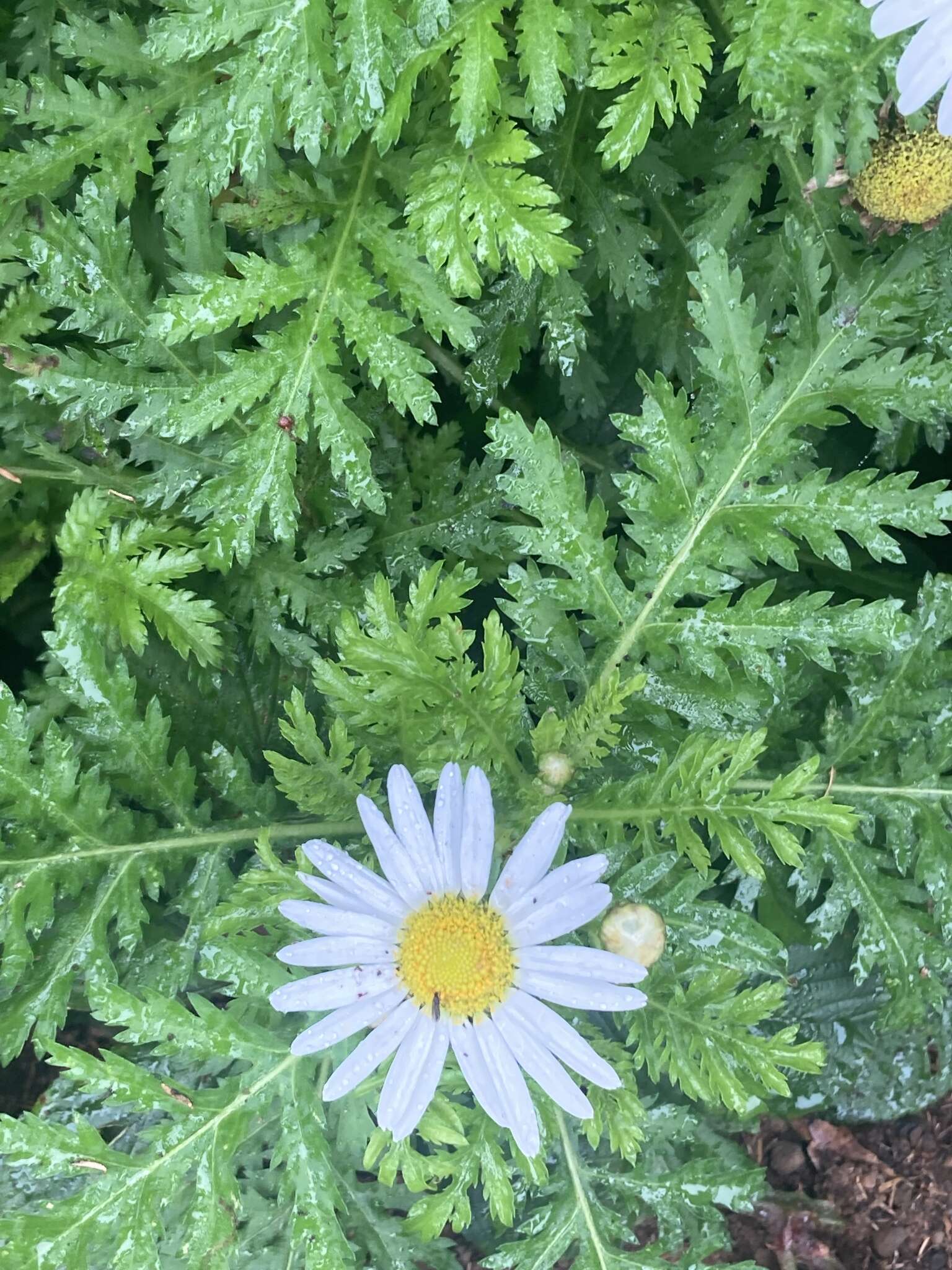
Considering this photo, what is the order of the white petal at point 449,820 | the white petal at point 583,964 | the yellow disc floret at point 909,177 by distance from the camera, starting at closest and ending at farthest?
the white petal at point 583,964, the white petal at point 449,820, the yellow disc floret at point 909,177

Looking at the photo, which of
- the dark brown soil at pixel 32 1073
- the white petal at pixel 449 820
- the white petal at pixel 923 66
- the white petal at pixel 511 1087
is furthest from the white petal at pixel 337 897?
the white petal at pixel 923 66

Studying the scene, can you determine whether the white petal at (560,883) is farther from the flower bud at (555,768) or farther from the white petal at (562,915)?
the flower bud at (555,768)

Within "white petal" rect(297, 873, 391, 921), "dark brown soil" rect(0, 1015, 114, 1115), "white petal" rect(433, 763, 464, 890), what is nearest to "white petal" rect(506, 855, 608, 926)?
"white petal" rect(433, 763, 464, 890)

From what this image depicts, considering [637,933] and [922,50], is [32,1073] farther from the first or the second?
[922,50]

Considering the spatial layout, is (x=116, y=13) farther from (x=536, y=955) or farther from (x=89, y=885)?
(x=536, y=955)

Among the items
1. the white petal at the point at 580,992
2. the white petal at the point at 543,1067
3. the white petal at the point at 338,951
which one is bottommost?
the white petal at the point at 543,1067

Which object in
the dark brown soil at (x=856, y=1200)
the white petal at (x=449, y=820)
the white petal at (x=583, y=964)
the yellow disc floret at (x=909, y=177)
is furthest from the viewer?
the dark brown soil at (x=856, y=1200)

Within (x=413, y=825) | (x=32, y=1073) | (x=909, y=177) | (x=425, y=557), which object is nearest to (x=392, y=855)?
(x=413, y=825)

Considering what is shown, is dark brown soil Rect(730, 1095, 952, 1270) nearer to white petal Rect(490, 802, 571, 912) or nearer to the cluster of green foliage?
the cluster of green foliage
